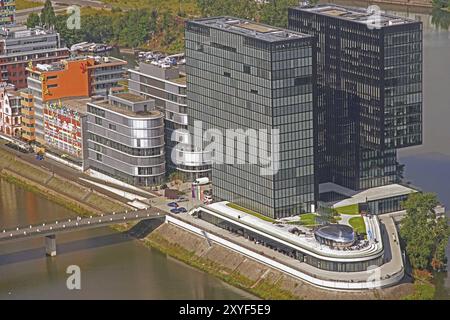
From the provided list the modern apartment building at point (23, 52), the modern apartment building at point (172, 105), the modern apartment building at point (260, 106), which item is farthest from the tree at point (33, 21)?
the modern apartment building at point (260, 106)

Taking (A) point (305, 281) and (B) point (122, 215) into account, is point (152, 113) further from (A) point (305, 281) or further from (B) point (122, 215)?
(A) point (305, 281)

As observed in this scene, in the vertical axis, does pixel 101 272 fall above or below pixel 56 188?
below

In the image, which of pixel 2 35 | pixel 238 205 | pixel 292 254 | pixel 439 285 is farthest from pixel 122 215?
pixel 2 35

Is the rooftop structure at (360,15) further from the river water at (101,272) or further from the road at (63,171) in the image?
→ the river water at (101,272)

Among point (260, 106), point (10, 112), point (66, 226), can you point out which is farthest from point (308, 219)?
point (10, 112)

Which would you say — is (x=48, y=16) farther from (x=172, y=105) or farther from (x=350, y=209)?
(x=350, y=209)

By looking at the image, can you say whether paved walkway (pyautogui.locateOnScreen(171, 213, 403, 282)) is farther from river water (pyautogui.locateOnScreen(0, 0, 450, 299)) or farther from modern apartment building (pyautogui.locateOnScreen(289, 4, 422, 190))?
modern apartment building (pyautogui.locateOnScreen(289, 4, 422, 190))

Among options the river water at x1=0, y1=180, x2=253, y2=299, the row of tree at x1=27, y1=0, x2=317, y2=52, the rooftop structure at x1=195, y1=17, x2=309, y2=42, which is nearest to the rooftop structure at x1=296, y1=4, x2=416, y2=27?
the rooftop structure at x1=195, y1=17, x2=309, y2=42
